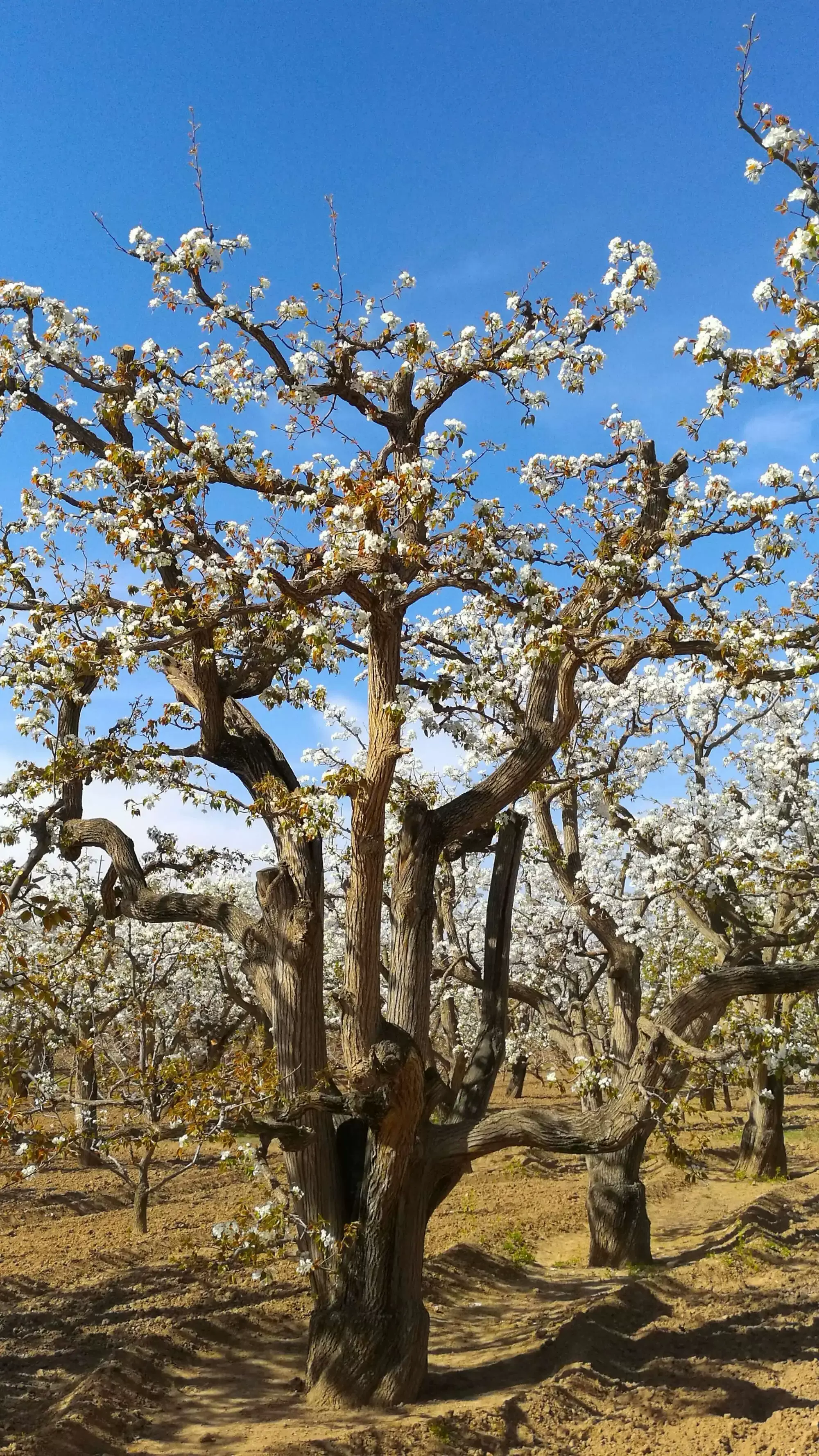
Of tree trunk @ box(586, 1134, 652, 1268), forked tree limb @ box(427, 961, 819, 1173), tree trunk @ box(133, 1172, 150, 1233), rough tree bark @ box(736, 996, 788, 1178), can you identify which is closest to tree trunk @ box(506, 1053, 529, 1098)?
rough tree bark @ box(736, 996, 788, 1178)

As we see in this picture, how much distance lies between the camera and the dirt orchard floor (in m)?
7.25

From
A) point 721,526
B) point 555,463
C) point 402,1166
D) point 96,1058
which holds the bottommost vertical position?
point 402,1166

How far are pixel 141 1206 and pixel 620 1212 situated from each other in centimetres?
695

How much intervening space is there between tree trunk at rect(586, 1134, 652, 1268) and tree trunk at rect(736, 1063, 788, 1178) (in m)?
5.90

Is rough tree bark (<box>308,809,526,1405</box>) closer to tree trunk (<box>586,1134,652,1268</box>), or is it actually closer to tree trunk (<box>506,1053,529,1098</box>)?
tree trunk (<box>586,1134,652,1268</box>)

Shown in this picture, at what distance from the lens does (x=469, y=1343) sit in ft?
33.3

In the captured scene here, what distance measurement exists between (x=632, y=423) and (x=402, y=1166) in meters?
6.65

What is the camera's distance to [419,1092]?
26.0 feet

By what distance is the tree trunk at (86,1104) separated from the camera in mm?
10117

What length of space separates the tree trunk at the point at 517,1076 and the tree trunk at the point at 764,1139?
11.4m

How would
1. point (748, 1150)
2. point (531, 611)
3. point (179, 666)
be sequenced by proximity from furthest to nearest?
point (748, 1150)
point (179, 666)
point (531, 611)

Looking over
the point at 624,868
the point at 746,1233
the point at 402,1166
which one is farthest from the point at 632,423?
the point at 746,1233

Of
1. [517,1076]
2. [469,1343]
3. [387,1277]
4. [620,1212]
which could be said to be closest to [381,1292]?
[387,1277]

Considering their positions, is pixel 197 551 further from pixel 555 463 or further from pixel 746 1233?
pixel 746 1233
